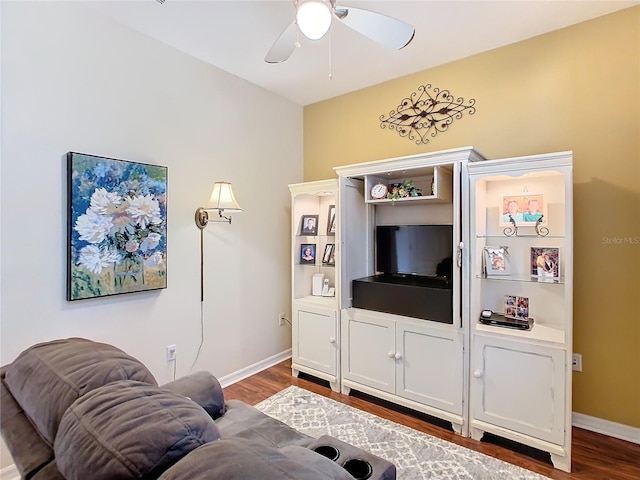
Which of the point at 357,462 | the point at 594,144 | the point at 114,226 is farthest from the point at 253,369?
the point at 594,144

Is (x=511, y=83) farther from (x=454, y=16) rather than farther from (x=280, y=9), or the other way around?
(x=280, y=9)

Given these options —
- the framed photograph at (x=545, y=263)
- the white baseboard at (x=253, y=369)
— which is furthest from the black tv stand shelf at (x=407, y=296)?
the white baseboard at (x=253, y=369)

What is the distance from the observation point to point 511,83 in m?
2.62

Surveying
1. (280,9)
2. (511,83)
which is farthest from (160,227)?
(511,83)

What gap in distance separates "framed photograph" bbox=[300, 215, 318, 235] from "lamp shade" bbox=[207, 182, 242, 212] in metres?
0.81

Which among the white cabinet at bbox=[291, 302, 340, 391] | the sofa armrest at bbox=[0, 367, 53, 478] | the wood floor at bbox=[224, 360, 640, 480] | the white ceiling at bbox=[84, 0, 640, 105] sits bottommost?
the wood floor at bbox=[224, 360, 640, 480]

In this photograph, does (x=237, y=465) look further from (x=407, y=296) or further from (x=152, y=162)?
(x=152, y=162)

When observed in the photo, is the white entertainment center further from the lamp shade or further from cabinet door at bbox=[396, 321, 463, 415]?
the lamp shade

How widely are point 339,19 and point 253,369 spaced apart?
3.02 meters

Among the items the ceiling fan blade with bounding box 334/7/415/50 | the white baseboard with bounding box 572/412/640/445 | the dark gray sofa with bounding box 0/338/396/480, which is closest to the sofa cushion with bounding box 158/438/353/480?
the dark gray sofa with bounding box 0/338/396/480

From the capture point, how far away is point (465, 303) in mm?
2297

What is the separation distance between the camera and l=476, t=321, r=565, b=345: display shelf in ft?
6.81

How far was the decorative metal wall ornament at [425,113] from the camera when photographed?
290 cm

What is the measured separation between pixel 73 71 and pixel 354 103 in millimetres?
2401
